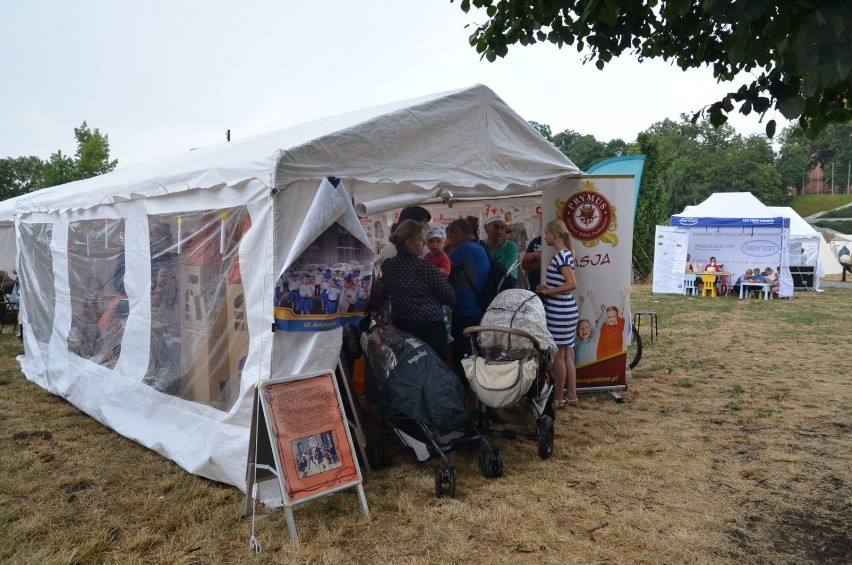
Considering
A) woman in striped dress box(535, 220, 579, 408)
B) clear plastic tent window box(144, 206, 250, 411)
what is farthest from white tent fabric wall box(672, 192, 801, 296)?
clear plastic tent window box(144, 206, 250, 411)

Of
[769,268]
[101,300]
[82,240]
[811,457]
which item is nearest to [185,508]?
[101,300]

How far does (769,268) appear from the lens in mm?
16922

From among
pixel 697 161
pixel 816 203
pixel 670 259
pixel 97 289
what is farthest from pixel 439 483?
pixel 816 203

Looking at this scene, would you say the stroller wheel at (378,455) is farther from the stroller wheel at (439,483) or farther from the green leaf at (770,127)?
the green leaf at (770,127)

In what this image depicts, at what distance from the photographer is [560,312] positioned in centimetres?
541

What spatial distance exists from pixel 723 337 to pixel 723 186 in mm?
46096

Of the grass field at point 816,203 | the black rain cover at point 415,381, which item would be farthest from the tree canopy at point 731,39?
the grass field at point 816,203

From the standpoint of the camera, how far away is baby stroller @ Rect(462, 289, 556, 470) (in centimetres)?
397

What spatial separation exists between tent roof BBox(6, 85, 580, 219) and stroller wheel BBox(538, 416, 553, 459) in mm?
1778

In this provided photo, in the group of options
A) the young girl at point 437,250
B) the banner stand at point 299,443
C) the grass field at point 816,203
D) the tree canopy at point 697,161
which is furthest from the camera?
the grass field at point 816,203

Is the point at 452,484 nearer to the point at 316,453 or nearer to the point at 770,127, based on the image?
the point at 316,453

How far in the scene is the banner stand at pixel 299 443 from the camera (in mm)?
3330

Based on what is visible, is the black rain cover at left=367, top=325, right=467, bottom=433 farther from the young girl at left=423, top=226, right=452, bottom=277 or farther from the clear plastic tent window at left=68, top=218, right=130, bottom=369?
the clear plastic tent window at left=68, top=218, right=130, bottom=369

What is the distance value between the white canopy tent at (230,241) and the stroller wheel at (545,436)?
1591 mm
